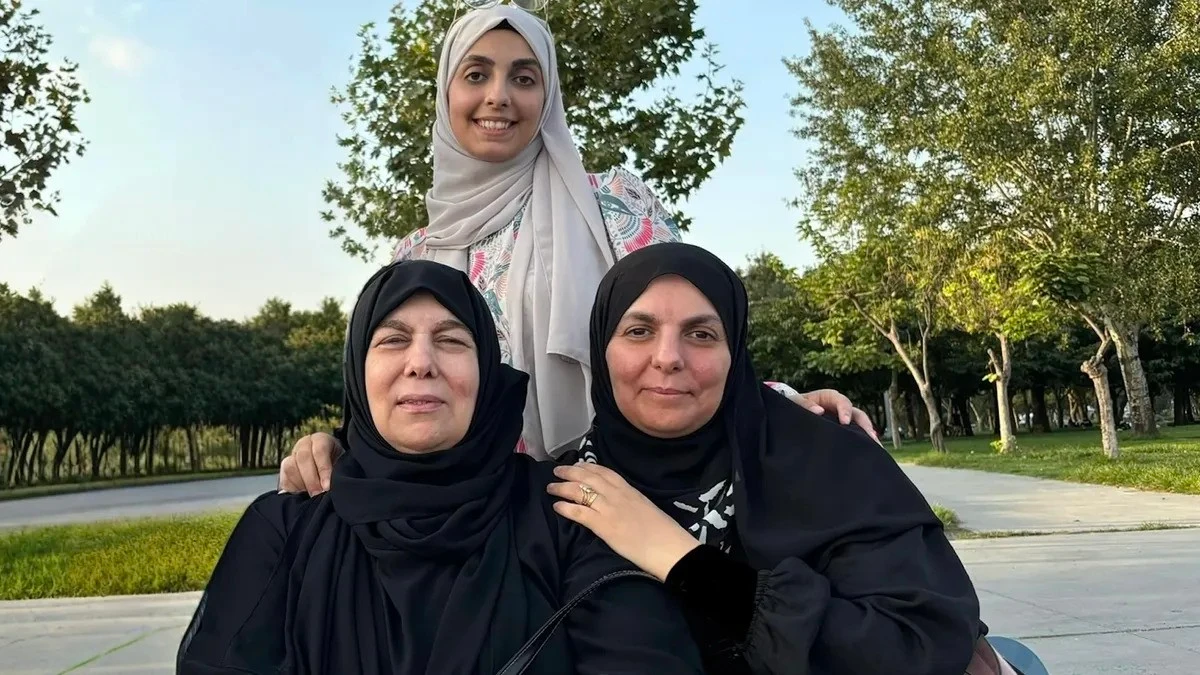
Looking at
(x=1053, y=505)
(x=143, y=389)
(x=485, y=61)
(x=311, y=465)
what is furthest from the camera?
(x=143, y=389)

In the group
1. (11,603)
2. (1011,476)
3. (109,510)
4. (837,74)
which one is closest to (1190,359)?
(837,74)

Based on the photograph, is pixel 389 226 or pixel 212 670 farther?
pixel 389 226

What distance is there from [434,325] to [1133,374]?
21877mm

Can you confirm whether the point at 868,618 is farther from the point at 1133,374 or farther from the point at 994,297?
the point at 1133,374

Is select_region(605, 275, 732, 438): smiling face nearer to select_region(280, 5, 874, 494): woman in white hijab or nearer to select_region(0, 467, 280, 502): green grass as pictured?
select_region(280, 5, 874, 494): woman in white hijab

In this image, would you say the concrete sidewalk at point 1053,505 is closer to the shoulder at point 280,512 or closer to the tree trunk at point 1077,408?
the shoulder at point 280,512

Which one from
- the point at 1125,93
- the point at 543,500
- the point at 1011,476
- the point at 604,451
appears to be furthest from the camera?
the point at 1125,93

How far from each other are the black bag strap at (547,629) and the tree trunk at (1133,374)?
57.1 ft

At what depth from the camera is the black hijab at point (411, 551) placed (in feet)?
5.51

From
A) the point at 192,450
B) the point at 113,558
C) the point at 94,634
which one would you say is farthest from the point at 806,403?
the point at 192,450

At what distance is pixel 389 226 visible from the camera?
9078 millimetres

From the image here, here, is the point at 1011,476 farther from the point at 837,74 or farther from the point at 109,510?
the point at 109,510

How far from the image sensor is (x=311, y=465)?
6.50 feet

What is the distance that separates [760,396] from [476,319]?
59 cm
